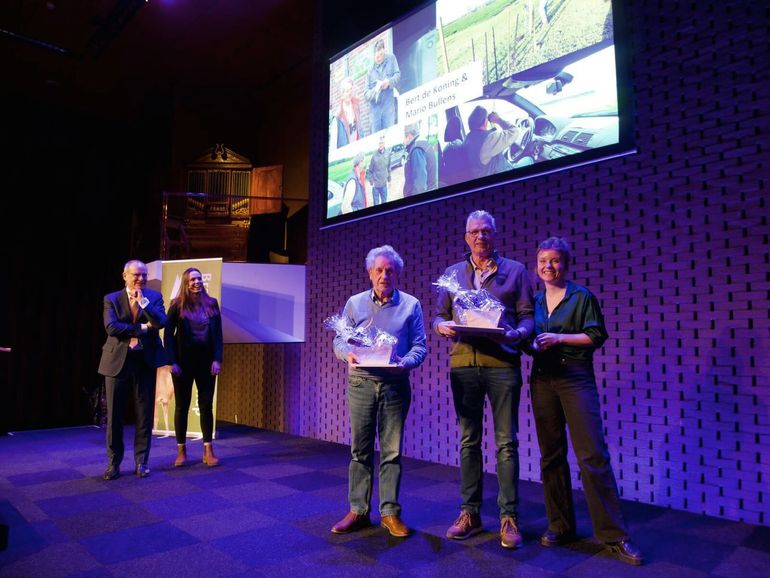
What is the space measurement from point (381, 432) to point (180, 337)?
253 centimetres

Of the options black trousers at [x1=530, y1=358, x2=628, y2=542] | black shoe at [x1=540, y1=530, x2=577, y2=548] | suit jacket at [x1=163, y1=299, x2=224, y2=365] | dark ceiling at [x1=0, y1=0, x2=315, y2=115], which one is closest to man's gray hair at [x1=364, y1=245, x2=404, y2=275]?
black trousers at [x1=530, y1=358, x2=628, y2=542]

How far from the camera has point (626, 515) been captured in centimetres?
329

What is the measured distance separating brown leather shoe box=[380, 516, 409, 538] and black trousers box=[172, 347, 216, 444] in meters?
2.41

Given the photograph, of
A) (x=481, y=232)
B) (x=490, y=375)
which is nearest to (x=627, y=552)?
(x=490, y=375)

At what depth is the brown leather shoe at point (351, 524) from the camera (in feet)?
9.41

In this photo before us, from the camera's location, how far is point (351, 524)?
2875mm

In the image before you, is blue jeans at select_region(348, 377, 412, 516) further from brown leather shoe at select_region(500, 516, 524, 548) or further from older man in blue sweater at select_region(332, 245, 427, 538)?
brown leather shoe at select_region(500, 516, 524, 548)

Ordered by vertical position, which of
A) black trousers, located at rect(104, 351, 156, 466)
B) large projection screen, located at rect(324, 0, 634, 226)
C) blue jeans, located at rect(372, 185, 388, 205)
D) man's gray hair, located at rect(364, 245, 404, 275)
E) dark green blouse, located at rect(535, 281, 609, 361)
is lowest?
black trousers, located at rect(104, 351, 156, 466)

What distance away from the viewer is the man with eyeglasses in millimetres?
2691

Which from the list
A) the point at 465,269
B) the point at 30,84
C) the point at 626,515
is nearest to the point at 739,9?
the point at 465,269

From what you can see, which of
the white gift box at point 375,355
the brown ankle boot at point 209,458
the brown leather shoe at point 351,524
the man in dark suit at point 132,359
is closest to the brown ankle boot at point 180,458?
the brown ankle boot at point 209,458

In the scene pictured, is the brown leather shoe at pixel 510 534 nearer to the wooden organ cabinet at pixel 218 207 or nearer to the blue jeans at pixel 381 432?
the blue jeans at pixel 381 432

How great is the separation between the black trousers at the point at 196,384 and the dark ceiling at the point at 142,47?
4.11 meters

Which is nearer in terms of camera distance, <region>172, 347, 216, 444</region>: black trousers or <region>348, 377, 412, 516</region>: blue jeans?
<region>348, 377, 412, 516</region>: blue jeans
